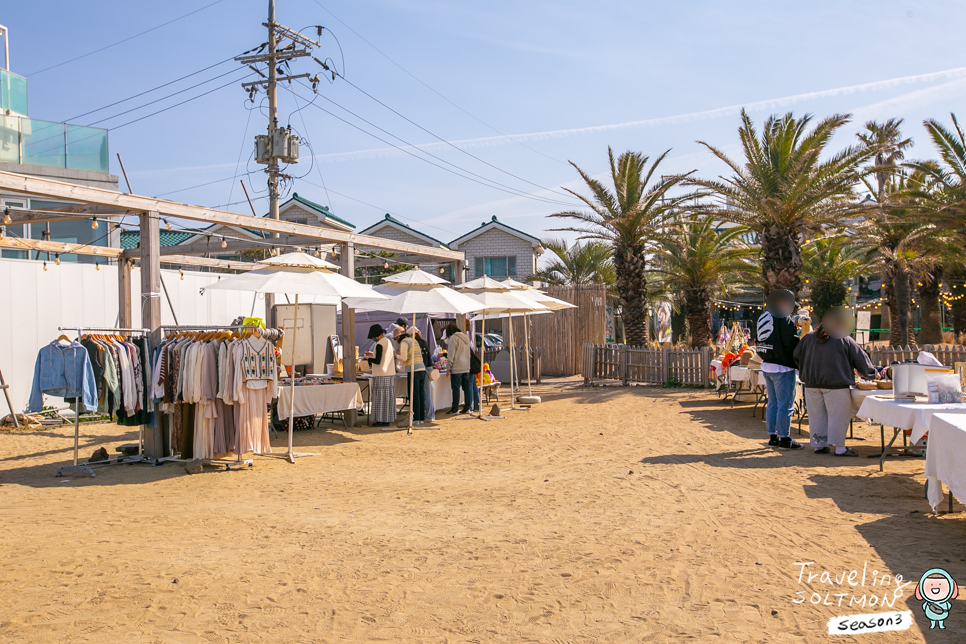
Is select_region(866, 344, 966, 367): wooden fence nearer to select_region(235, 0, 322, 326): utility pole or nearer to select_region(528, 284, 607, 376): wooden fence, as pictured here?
select_region(528, 284, 607, 376): wooden fence

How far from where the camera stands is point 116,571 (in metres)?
4.83

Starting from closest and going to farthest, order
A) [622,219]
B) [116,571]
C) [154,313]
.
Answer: [116,571] < [154,313] < [622,219]

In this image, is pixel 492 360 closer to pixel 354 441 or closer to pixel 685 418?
pixel 685 418

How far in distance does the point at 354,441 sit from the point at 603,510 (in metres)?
5.19

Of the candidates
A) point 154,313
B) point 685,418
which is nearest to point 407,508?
point 154,313

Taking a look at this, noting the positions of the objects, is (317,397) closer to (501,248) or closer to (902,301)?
(902,301)

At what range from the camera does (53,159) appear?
59.5 ft

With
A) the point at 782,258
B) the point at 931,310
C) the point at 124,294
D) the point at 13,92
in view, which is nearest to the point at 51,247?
the point at 124,294

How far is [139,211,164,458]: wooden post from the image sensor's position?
8922mm

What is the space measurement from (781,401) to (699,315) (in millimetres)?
13676

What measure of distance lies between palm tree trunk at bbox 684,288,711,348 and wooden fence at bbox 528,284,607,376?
10.5ft

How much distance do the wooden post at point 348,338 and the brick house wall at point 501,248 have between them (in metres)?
20.3

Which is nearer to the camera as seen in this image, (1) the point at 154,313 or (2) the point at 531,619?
(2) the point at 531,619

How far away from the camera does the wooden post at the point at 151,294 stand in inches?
351
